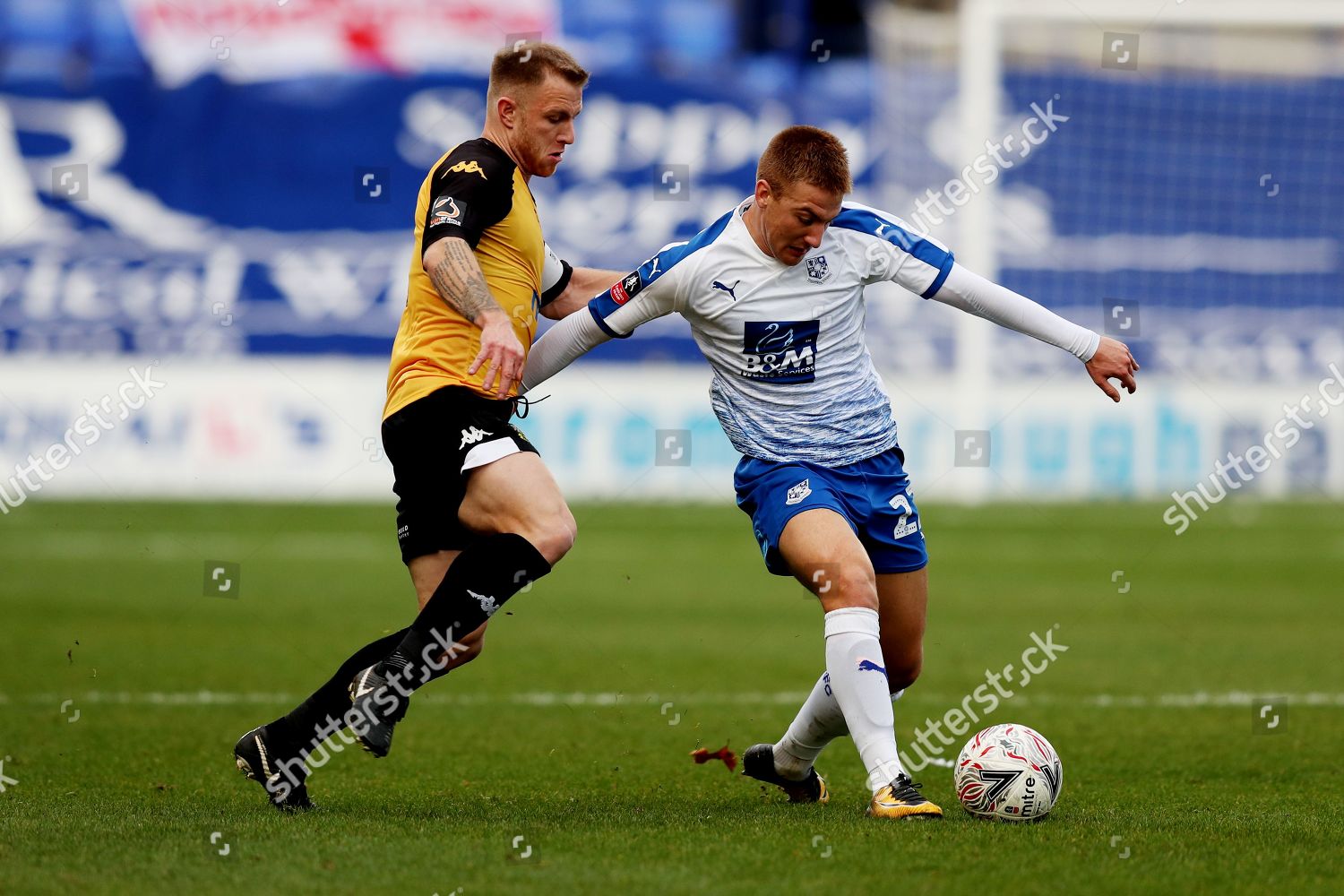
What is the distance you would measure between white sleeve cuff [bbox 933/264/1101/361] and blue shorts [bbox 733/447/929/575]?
0.56 metres

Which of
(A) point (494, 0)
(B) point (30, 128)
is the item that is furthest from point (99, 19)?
(A) point (494, 0)

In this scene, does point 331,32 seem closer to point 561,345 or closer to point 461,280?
point 561,345

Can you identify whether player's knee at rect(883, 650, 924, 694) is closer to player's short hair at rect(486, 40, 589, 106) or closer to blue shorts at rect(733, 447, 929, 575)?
blue shorts at rect(733, 447, 929, 575)

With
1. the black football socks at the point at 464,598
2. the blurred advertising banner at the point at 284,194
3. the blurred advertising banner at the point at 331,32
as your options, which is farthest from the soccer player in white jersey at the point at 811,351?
the blurred advertising banner at the point at 331,32

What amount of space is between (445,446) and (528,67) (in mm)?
1258

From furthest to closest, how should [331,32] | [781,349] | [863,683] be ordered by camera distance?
[331,32] < [781,349] < [863,683]

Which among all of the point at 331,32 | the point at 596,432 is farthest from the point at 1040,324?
the point at 331,32

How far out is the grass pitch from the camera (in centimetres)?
458

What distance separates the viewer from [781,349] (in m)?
5.71

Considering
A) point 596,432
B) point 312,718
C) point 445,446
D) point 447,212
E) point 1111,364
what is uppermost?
point 447,212

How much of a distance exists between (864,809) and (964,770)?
0.37 m

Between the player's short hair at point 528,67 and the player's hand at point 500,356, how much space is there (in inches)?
36.1

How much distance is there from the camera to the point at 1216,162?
73.2 feet

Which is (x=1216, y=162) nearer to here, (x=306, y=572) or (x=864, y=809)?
(x=306, y=572)
